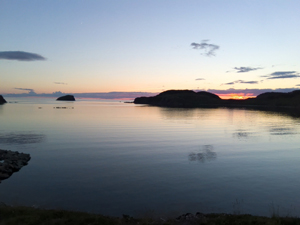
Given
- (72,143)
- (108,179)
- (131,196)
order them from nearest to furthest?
1. (131,196)
2. (108,179)
3. (72,143)

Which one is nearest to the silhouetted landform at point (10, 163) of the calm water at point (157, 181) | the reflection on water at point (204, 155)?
the calm water at point (157, 181)

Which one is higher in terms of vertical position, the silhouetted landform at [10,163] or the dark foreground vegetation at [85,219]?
the dark foreground vegetation at [85,219]

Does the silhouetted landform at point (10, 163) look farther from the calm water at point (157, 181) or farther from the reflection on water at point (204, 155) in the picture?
the reflection on water at point (204, 155)

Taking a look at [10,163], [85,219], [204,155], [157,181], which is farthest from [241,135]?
[85,219]

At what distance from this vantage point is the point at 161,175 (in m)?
20.3

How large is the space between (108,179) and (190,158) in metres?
11.3

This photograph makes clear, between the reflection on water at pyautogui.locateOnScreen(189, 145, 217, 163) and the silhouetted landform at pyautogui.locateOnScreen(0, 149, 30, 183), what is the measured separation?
18.5 m

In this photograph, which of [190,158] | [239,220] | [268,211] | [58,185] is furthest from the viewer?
[190,158]

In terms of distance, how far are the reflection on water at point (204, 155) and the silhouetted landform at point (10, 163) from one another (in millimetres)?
18499

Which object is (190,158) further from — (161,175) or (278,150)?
(278,150)

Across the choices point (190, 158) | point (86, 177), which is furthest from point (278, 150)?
point (86, 177)

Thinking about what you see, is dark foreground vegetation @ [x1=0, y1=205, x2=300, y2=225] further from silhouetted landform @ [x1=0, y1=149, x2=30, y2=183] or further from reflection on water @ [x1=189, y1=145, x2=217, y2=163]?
reflection on water @ [x1=189, y1=145, x2=217, y2=163]

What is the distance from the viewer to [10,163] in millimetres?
22766

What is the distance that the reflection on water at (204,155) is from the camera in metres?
26.3
